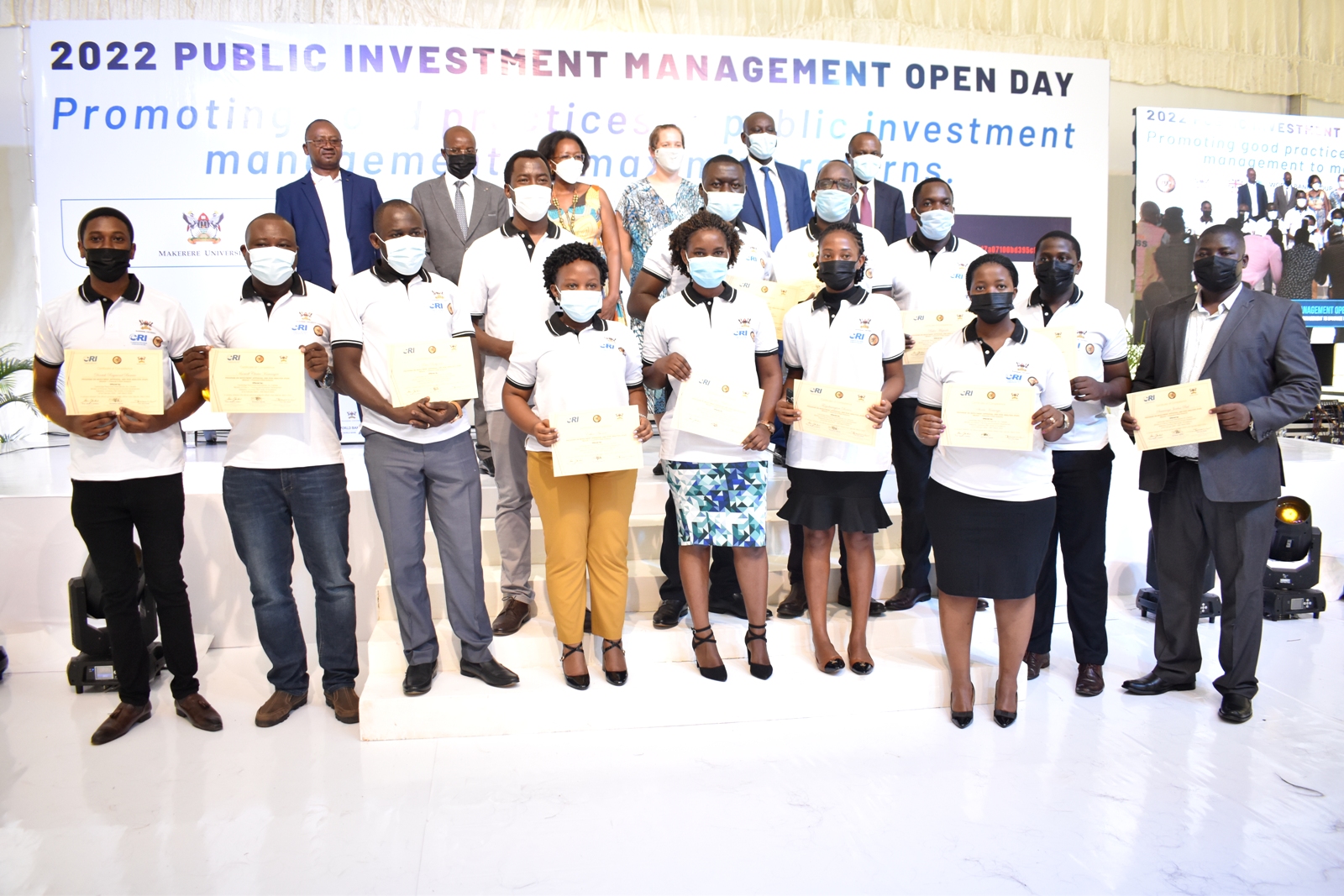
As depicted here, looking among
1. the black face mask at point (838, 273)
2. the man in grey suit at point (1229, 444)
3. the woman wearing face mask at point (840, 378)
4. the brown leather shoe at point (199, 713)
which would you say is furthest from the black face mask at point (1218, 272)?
the brown leather shoe at point (199, 713)

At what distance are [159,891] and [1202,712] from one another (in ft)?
11.6

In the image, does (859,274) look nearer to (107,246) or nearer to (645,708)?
(645,708)

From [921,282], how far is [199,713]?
10.8 feet

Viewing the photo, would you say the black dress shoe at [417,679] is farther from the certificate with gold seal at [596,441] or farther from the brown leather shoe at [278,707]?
the certificate with gold seal at [596,441]

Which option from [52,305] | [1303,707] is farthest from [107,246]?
[1303,707]

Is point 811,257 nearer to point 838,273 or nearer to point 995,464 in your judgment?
point 838,273

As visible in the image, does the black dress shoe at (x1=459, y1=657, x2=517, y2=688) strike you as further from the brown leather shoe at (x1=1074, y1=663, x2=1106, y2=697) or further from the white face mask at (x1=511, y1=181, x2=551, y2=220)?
the brown leather shoe at (x1=1074, y1=663, x2=1106, y2=697)

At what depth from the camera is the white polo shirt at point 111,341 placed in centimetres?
309

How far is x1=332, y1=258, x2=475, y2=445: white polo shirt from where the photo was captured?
306 centimetres

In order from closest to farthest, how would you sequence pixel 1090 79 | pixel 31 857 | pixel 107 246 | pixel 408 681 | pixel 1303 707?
1. pixel 31 857
2. pixel 107 246
3. pixel 408 681
4. pixel 1303 707
5. pixel 1090 79

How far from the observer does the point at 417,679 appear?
323 centimetres

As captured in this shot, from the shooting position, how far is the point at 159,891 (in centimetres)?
235

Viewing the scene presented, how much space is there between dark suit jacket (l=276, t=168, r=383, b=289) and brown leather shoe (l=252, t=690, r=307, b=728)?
1736 millimetres

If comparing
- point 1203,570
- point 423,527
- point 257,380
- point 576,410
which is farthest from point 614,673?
point 1203,570
